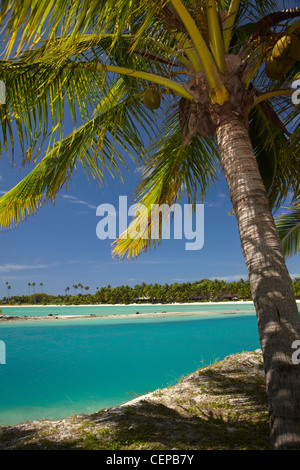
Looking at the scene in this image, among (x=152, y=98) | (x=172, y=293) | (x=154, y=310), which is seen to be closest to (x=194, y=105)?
(x=152, y=98)

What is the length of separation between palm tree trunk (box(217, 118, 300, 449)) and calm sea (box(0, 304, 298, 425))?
13.4 feet

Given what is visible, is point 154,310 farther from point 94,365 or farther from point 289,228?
point 289,228

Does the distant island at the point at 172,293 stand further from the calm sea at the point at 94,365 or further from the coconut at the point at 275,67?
the coconut at the point at 275,67

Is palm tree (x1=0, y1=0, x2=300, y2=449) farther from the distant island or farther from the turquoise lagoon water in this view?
the distant island

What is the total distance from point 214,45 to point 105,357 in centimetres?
1308

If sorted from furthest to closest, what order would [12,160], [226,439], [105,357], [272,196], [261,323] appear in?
[105,357] < [272,196] < [12,160] < [226,439] < [261,323]

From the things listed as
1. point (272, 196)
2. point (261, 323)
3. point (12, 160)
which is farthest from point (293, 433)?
point (272, 196)

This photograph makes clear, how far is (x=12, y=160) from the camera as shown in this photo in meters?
3.21

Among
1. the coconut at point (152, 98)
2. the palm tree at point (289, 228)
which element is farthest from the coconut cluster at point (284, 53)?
the palm tree at point (289, 228)

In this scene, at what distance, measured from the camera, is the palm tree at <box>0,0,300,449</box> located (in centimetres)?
196

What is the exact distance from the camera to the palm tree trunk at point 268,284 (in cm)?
179

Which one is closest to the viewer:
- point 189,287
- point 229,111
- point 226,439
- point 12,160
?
point 226,439
